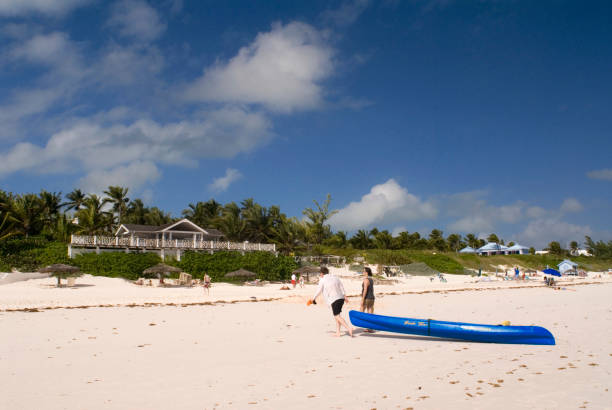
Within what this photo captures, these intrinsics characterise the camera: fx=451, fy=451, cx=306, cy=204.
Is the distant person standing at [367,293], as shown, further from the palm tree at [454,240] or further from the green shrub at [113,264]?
the palm tree at [454,240]

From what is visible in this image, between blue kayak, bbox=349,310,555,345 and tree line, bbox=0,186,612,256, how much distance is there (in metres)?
31.9

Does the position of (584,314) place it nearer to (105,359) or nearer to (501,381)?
(501,381)

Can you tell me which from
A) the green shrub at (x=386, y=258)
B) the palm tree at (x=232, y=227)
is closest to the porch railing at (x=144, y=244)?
the green shrub at (x=386, y=258)

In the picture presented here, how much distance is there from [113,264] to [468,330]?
88.8 feet

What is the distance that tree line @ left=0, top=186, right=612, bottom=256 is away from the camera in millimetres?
40131

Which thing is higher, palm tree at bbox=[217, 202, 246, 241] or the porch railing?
palm tree at bbox=[217, 202, 246, 241]

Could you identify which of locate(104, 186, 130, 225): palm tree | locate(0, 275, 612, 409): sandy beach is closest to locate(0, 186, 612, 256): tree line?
locate(104, 186, 130, 225): palm tree

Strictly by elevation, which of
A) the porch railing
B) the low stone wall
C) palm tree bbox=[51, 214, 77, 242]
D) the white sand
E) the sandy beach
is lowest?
the white sand

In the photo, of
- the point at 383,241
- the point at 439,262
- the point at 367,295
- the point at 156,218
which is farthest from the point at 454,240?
the point at 367,295

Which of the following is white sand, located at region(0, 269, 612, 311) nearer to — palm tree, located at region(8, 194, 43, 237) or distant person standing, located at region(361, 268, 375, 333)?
distant person standing, located at region(361, 268, 375, 333)

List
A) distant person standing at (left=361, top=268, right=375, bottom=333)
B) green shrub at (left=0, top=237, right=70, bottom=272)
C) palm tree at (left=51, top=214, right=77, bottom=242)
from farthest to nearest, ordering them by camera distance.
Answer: palm tree at (left=51, top=214, right=77, bottom=242), green shrub at (left=0, top=237, right=70, bottom=272), distant person standing at (left=361, top=268, right=375, bottom=333)

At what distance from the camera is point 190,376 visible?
6617 millimetres

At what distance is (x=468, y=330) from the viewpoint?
9008 mm

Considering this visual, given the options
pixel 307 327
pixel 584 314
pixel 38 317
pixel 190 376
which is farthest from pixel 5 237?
pixel 584 314
